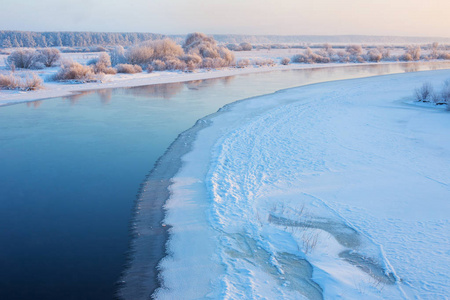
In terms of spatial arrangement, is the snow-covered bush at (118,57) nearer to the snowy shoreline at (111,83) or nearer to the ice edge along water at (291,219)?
the snowy shoreline at (111,83)

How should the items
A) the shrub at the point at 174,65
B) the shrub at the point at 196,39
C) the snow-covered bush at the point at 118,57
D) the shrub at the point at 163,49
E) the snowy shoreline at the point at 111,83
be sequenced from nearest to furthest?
1. the snowy shoreline at the point at 111,83
2. the shrub at the point at 174,65
3. the snow-covered bush at the point at 118,57
4. the shrub at the point at 163,49
5. the shrub at the point at 196,39

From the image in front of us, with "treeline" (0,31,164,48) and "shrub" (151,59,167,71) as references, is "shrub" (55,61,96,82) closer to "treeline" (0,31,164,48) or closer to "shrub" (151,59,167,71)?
"shrub" (151,59,167,71)

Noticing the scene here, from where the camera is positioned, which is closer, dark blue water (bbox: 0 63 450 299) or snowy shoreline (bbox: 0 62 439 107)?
dark blue water (bbox: 0 63 450 299)

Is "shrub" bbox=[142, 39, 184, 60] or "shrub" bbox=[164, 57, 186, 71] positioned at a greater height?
"shrub" bbox=[142, 39, 184, 60]

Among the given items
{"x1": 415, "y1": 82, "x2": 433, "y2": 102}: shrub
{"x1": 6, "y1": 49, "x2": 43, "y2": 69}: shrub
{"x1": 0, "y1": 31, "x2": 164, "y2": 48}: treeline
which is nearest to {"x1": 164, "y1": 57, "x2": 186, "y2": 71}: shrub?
{"x1": 6, "y1": 49, "x2": 43, "y2": 69}: shrub

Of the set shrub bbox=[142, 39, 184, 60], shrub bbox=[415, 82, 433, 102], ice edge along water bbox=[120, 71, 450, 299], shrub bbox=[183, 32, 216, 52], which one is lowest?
ice edge along water bbox=[120, 71, 450, 299]

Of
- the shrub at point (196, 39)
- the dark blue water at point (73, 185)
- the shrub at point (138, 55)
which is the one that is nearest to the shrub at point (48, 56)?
the shrub at point (138, 55)

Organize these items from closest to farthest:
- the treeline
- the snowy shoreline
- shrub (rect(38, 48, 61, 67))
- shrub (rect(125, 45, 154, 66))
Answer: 1. the snowy shoreline
2. shrub (rect(38, 48, 61, 67))
3. shrub (rect(125, 45, 154, 66))
4. the treeline
